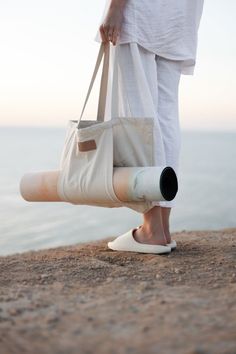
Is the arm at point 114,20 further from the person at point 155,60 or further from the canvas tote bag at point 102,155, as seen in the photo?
the canvas tote bag at point 102,155

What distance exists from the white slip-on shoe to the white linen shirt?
2.95 feet

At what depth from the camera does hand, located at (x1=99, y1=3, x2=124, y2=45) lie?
263 cm

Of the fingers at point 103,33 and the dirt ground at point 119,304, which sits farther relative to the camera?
the fingers at point 103,33

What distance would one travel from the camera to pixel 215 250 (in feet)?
9.50

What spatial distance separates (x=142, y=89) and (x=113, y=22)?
33 cm

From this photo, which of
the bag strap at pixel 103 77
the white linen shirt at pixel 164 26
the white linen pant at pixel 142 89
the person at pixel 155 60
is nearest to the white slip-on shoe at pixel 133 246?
the person at pixel 155 60

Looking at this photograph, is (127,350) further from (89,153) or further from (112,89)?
(112,89)

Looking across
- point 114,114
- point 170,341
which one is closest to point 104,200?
point 114,114

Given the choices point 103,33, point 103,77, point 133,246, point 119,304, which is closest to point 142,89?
point 103,77

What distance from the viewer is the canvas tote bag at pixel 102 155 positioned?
253cm

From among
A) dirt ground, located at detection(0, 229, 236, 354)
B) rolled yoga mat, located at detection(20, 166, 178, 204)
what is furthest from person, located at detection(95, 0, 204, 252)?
dirt ground, located at detection(0, 229, 236, 354)

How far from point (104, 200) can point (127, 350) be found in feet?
4.08

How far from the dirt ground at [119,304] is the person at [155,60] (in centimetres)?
41

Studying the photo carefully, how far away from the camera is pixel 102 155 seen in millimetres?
2553
